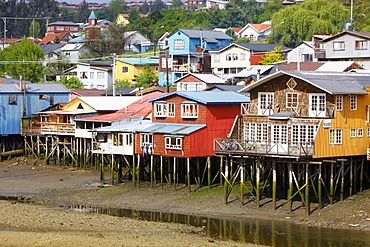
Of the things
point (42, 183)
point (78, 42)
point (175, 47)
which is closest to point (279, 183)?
point (42, 183)

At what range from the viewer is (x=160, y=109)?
54.8m

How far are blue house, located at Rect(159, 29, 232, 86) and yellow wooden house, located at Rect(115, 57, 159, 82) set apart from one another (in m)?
4.16

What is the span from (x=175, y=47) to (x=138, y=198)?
54.7 metres

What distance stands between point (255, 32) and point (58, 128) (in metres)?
70.8

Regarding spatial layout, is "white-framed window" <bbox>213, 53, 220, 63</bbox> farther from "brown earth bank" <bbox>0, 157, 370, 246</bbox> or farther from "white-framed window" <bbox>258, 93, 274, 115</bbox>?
"white-framed window" <bbox>258, 93, 274, 115</bbox>

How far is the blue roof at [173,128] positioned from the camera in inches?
1998

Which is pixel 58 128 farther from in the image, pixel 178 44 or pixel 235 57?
pixel 178 44

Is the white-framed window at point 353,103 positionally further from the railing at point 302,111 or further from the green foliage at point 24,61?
the green foliage at point 24,61

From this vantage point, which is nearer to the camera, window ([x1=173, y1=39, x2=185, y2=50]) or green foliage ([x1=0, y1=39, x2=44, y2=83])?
window ([x1=173, y1=39, x2=185, y2=50])

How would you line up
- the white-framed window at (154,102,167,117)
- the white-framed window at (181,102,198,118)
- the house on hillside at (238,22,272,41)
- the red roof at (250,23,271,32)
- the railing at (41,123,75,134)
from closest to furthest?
the white-framed window at (181,102,198,118) < the white-framed window at (154,102,167,117) < the railing at (41,123,75,134) < the house on hillside at (238,22,272,41) < the red roof at (250,23,271,32)

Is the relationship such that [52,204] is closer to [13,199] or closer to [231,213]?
[13,199]

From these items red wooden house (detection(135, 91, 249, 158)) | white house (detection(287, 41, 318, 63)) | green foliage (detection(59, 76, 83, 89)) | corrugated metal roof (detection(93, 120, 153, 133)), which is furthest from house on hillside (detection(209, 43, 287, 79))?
red wooden house (detection(135, 91, 249, 158))

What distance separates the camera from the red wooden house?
5062cm

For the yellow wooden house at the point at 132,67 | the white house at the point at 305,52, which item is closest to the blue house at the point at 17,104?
the white house at the point at 305,52
